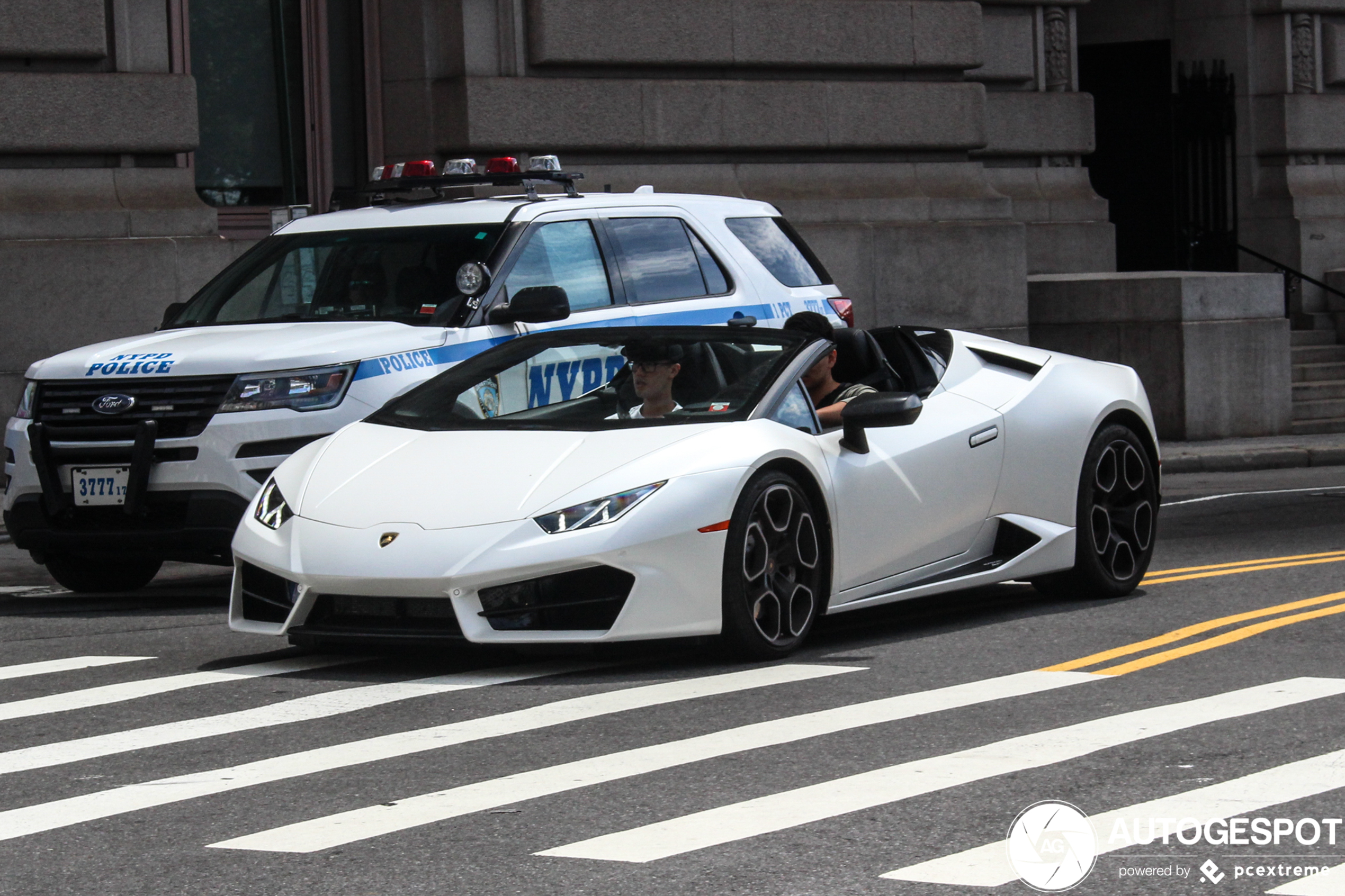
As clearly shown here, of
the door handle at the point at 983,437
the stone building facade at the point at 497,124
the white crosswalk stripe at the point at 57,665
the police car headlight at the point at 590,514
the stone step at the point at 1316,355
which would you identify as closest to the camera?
the police car headlight at the point at 590,514

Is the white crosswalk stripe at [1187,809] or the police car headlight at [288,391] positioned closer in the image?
the white crosswalk stripe at [1187,809]

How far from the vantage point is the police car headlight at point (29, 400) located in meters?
9.88

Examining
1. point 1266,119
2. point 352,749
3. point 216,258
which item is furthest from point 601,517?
point 1266,119

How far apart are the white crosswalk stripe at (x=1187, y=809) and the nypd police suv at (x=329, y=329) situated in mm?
3047

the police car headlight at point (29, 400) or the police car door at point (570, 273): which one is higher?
the police car door at point (570, 273)

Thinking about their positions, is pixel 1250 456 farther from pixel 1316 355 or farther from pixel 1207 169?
pixel 1207 169

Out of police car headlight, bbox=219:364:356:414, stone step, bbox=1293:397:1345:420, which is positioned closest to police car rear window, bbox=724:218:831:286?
police car headlight, bbox=219:364:356:414

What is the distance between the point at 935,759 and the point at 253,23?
48.3 feet

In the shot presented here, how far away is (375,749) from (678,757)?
36.1 inches

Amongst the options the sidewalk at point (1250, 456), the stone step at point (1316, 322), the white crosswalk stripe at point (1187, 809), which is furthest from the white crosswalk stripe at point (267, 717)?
the stone step at point (1316, 322)

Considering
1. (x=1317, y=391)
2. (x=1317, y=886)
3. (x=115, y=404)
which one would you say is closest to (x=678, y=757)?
(x=1317, y=886)

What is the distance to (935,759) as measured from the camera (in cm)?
599

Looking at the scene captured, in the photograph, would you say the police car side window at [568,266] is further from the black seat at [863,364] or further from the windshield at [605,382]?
the black seat at [863,364]

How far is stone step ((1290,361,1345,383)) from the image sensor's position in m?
22.1
